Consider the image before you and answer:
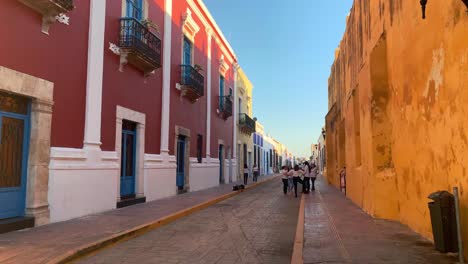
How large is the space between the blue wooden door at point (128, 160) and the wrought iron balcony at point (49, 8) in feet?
15.1

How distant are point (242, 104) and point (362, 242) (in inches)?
1057

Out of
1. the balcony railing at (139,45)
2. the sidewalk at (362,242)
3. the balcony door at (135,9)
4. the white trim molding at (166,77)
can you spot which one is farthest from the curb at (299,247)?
the balcony door at (135,9)

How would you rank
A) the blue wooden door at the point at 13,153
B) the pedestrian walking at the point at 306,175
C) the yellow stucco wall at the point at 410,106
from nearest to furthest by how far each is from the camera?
the yellow stucco wall at the point at 410,106
the blue wooden door at the point at 13,153
the pedestrian walking at the point at 306,175

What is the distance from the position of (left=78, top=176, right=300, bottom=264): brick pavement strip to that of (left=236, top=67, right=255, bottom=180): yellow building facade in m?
19.6

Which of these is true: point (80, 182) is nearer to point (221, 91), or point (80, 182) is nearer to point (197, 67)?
point (197, 67)

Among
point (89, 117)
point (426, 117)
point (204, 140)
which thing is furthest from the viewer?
point (204, 140)

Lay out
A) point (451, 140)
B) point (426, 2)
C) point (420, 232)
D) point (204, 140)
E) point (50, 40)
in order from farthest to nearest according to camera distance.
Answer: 1. point (204, 140)
2. point (50, 40)
3. point (420, 232)
4. point (426, 2)
5. point (451, 140)

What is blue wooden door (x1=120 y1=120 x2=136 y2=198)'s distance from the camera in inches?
494

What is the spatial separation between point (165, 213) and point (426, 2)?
7.80 m

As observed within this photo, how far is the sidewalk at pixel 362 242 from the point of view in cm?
595

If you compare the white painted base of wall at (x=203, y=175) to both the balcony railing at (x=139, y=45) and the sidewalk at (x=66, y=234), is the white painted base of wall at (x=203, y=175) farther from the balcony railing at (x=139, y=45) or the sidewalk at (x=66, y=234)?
the sidewalk at (x=66, y=234)

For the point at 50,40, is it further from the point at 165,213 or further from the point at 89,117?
the point at 165,213

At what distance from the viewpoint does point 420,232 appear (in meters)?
7.66

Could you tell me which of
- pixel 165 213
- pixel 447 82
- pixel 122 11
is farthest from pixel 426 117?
pixel 122 11
